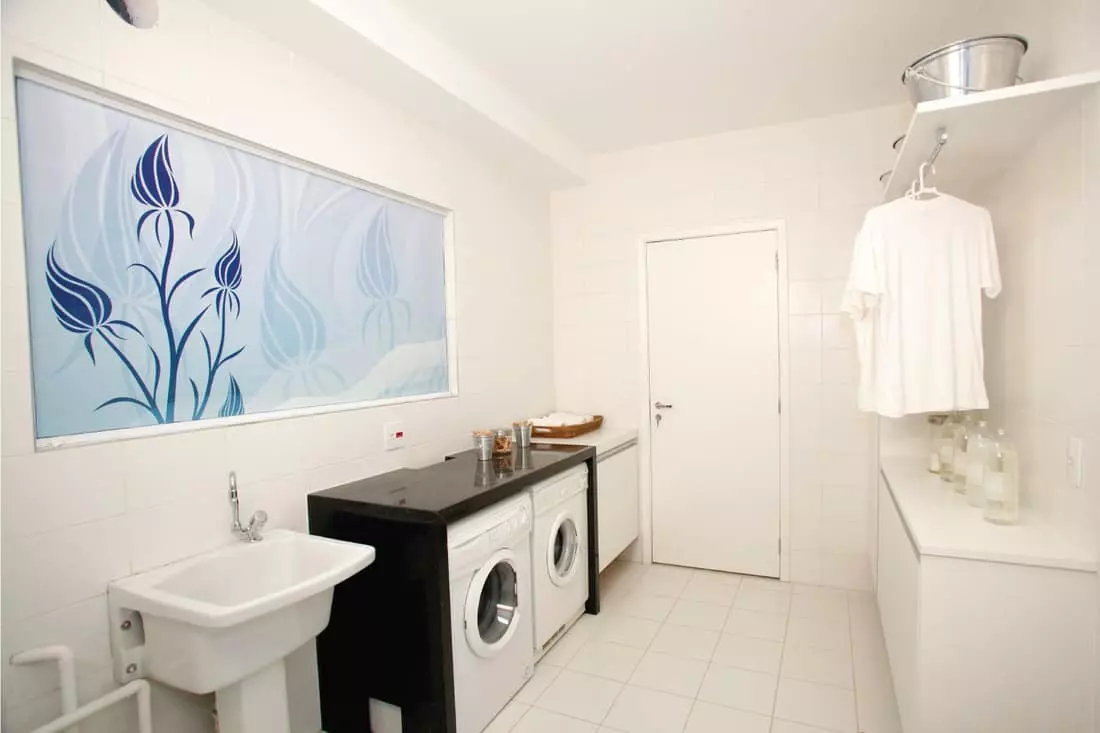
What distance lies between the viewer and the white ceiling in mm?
2064

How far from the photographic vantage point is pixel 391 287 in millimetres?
2441

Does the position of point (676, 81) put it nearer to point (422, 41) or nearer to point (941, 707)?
point (422, 41)

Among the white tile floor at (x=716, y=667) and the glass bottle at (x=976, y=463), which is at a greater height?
the glass bottle at (x=976, y=463)

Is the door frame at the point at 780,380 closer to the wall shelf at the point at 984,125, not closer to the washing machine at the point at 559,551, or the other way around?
the washing machine at the point at 559,551

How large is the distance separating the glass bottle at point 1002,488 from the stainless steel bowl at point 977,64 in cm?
109

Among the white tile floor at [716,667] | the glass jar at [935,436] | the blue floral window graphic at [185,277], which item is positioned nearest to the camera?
the blue floral window graphic at [185,277]

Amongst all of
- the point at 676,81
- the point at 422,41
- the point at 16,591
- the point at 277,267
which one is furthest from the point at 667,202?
the point at 16,591

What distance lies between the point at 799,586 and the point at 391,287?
281cm

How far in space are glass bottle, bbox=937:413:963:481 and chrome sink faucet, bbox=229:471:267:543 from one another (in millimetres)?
2604

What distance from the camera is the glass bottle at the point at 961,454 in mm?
2035

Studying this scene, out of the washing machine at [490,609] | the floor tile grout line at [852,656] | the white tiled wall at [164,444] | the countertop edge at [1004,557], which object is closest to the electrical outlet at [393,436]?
the white tiled wall at [164,444]

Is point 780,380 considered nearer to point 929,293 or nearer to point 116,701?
point 929,293

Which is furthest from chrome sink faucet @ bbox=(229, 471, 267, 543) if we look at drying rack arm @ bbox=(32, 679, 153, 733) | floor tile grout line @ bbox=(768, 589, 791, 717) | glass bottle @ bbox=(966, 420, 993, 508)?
glass bottle @ bbox=(966, 420, 993, 508)

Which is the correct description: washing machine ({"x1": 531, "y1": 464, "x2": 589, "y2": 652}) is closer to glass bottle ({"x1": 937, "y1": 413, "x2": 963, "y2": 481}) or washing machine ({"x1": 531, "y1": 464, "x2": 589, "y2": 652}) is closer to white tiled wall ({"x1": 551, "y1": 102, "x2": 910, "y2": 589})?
white tiled wall ({"x1": 551, "y1": 102, "x2": 910, "y2": 589})
